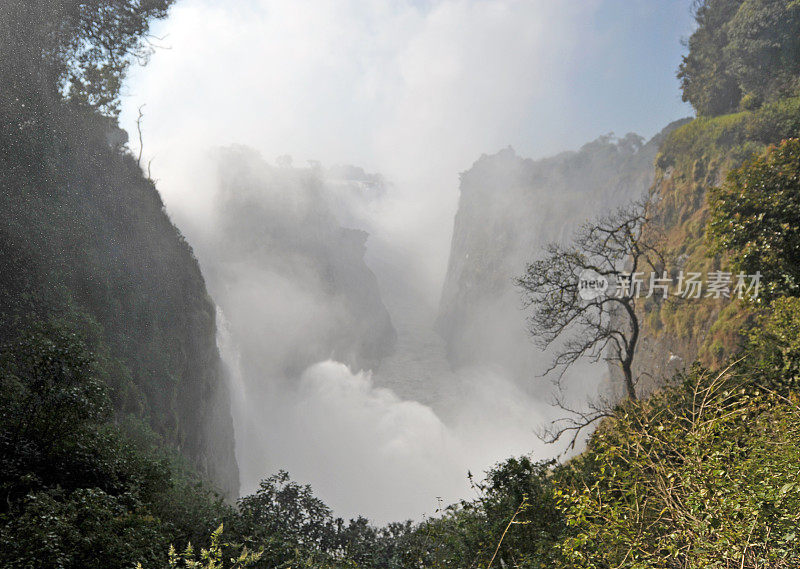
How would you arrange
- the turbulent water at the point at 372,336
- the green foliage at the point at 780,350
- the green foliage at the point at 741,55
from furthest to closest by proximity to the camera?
the turbulent water at the point at 372,336, the green foliage at the point at 741,55, the green foliage at the point at 780,350

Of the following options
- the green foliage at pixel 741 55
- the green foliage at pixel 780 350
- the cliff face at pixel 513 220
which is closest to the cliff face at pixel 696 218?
the green foliage at pixel 741 55

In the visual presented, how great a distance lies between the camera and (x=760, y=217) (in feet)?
34.7

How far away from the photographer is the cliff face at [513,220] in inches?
2603

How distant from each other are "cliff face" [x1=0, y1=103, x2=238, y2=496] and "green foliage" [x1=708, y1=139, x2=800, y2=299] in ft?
54.0

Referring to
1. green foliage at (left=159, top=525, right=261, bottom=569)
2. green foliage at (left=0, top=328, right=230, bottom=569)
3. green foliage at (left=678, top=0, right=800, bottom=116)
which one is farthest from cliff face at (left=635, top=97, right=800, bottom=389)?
green foliage at (left=0, top=328, right=230, bottom=569)

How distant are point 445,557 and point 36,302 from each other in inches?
463

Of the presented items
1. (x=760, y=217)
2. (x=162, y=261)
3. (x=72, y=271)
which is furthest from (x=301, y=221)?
(x=760, y=217)

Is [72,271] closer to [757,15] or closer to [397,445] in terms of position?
Answer: [757,15]

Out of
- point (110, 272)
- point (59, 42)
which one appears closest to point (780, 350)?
point (110, 272)

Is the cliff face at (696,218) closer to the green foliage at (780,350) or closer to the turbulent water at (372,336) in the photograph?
the green foliage at (780,350)

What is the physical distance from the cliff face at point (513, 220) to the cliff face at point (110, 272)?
54.4 metres

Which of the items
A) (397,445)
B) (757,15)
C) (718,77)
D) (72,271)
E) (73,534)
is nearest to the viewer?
(73,534)

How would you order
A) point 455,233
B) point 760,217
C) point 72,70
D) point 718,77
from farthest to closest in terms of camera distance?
1. point 455,233
2. point 718,77
3. point 72,70
4. point 760,217

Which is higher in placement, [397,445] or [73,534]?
[397,445]
